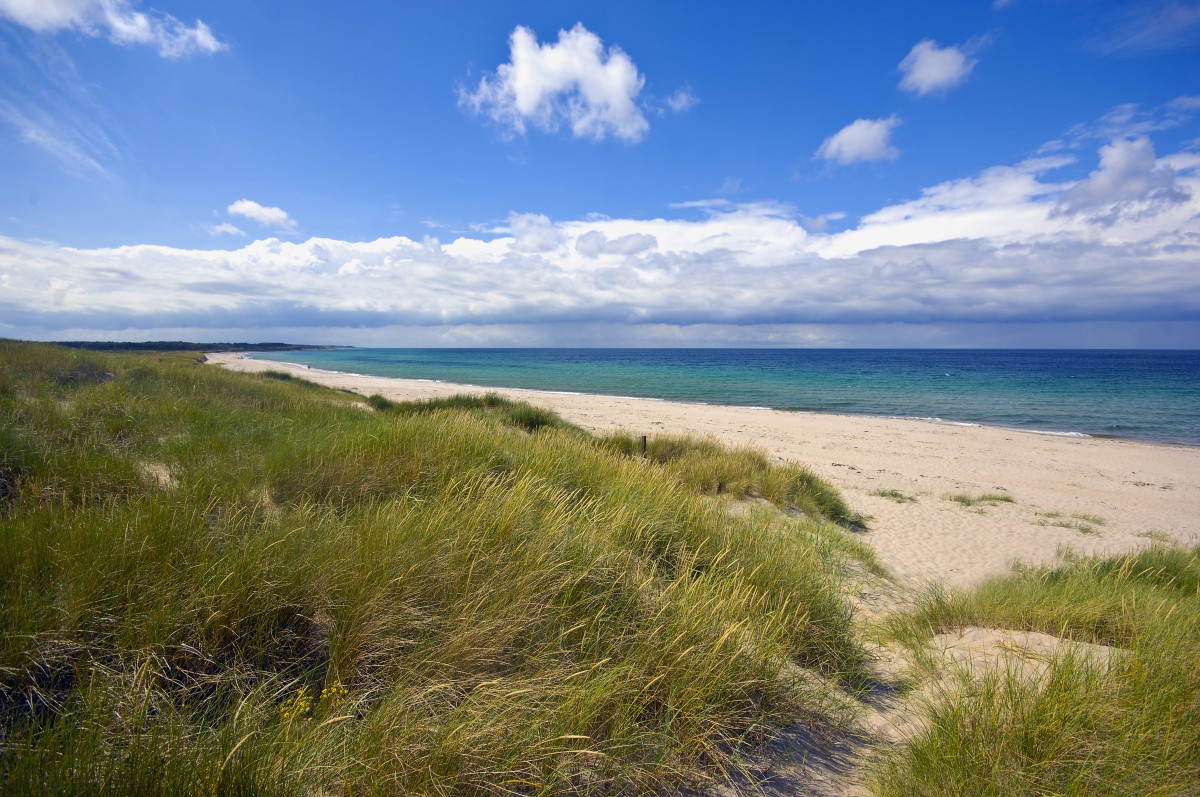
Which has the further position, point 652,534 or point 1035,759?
point 652,534

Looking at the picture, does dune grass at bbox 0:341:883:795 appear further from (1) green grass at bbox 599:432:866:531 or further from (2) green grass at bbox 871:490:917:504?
(2) green grass at bbox 871:490:917:504

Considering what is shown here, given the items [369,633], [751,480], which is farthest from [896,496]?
[369,633]

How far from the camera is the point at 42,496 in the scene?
3.81 meters

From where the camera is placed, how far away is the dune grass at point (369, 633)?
2.06 meters

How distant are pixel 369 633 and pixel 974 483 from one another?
16826 millimetres

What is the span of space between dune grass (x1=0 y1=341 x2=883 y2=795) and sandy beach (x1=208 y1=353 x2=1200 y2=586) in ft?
18.0

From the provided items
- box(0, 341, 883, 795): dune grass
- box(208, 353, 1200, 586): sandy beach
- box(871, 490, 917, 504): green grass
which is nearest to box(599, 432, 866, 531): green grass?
box(208, 353, 1200, 586): sandy beach

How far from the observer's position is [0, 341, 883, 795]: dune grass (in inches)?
81.1

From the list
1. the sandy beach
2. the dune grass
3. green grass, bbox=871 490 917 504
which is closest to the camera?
the dune grass

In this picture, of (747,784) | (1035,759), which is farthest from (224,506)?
(1035,759)

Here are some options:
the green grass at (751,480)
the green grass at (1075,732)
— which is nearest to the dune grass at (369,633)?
the green grass at (1075,732)

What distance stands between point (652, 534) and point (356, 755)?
3109mm

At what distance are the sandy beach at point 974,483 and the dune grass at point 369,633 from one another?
18.0 ft

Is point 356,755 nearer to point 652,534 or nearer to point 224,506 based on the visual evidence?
point 224,506
